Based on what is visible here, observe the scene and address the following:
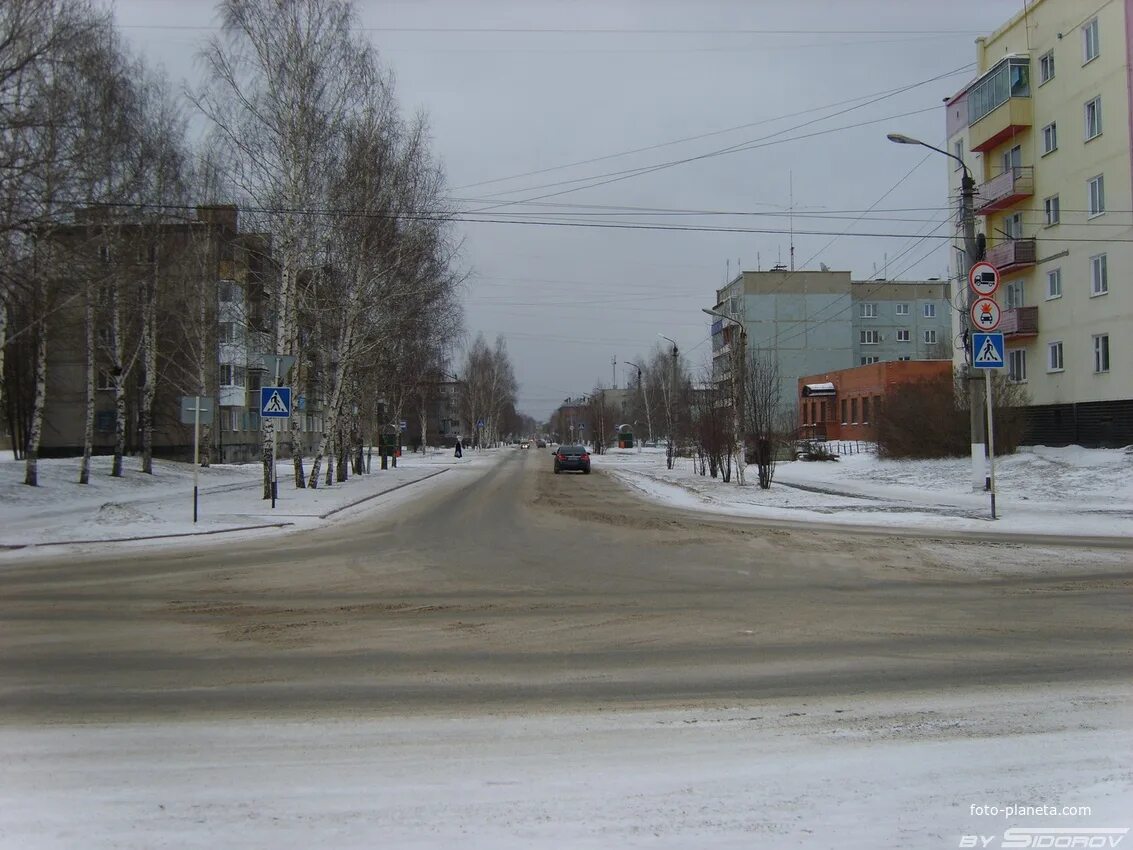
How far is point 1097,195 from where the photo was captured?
107ft

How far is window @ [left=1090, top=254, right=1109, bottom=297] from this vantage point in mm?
32062

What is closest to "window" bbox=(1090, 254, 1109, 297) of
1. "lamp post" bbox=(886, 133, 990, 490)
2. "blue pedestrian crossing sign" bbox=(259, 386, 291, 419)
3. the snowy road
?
"lamp post" bbox=(886, 133, 990, 490)

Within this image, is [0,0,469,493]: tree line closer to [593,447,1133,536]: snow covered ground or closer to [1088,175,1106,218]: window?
[593,447,1133,536]: snow covered ground

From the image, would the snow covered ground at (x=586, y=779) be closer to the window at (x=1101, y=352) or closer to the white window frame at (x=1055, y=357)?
the window at (x=1101, y=352)

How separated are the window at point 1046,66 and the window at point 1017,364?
36.8 ft

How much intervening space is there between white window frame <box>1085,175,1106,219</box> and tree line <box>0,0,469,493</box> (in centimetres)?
2410

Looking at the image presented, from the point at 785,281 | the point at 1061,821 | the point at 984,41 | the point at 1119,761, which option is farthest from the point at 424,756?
the point at 785,281

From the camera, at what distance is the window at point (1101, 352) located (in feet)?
106

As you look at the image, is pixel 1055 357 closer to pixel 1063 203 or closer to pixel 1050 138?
pixel 1063 203

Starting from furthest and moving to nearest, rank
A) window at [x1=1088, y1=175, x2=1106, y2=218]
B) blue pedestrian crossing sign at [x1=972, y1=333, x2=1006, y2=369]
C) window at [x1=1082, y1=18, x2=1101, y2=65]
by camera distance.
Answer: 1. window at [x1=1082, y1=18, x2=1101, y2=65]
2. window at [x1=1088, y1=175, x2=1106, y2=218]
3. blue pedestrian crossing sign at [x1=972, y1=333, x2=1006, y2=369]

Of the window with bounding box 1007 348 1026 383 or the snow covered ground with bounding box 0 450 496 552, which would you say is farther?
the window with bounding box 1007 348 1026 383

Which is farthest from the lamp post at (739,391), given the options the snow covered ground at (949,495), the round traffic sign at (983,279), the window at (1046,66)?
the window at (1046,66)

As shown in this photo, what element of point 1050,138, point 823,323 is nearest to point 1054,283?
point 1050,138

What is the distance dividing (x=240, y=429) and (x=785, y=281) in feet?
192
